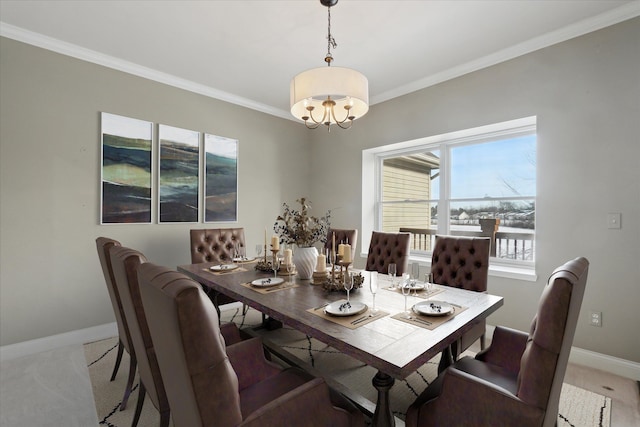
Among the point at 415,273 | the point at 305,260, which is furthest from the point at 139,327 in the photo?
the point at 415,273

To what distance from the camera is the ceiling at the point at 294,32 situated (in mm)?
2213

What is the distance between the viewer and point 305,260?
2.19 meters

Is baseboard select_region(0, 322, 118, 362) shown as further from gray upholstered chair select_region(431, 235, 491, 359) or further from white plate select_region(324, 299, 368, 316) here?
gray upholstered chair select_region(431, 235, 491, 359)

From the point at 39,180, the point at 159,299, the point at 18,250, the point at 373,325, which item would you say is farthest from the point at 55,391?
the point at 373,325

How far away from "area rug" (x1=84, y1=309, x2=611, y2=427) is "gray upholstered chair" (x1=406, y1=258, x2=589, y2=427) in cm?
84

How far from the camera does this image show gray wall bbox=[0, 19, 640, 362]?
2.26 meters

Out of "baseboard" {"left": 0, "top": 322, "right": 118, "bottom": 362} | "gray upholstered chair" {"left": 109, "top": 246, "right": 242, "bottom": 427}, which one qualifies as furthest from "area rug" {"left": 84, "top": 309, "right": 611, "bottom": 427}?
"gray upholstered chair" {"left": 109, "top": 246, "right": 242, "bottom": 427}

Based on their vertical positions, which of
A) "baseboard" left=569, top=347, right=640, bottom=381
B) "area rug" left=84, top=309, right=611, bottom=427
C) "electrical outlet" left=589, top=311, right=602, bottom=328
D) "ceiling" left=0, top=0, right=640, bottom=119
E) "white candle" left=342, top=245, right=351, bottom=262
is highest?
"ceiling" left=0, top=0, right=640, bottom=119

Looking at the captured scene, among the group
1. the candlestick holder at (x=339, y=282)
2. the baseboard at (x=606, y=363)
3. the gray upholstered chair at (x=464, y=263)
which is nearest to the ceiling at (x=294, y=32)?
the gray upholstered chair at (x=464, y=263)

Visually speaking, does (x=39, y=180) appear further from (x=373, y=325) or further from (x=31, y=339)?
(x=373, y=325)

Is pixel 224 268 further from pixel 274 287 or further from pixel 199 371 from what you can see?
pixel 199 371

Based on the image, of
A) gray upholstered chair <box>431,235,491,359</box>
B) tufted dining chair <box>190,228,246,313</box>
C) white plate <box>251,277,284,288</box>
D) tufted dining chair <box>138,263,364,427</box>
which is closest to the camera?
tufted dining chair <box>138,263,364,427</box>

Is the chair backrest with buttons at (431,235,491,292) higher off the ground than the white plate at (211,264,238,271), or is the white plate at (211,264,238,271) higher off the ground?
the chair backrest with buttons at (431,235,491,292)

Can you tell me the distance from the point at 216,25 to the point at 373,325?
2.60m
